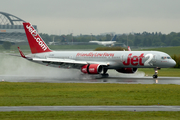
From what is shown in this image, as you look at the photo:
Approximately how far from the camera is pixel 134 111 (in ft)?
57.4

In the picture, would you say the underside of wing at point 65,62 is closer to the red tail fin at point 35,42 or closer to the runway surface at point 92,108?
the red tail fin at point 35,42

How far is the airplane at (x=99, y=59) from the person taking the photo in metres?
42.8

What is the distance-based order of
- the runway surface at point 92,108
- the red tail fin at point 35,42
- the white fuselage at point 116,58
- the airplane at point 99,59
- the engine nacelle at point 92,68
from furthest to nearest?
the red tail fin at point 35,42 < the engine nacelle at point 92,68 < the airplane at point 99,59 < the white fuselage at point 116,58 < the runway surface at point 92,108

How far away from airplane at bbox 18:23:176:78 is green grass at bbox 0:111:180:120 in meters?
26.2

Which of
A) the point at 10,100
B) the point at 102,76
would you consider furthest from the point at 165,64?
the point at 10,100

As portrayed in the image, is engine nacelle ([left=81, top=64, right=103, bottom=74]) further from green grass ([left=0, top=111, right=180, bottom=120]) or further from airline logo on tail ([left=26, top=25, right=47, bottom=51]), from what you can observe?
green grass ([left=0, top=111, right=180, bottom=120])

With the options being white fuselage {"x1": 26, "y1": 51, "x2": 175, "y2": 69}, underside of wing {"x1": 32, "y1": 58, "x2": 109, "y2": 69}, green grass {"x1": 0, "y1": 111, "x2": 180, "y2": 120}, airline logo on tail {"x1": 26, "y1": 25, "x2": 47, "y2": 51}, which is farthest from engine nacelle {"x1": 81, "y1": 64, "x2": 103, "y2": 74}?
green grass {"x1": 0, "y1": 111, "x2": 180, "y2": 120}

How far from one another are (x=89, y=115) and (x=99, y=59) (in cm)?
3062

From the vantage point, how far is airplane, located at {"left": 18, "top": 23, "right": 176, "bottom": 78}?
42812mm

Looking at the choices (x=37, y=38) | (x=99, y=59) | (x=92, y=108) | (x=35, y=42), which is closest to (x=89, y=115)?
(x=92, y=108)

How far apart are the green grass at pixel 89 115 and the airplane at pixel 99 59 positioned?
A: 26175 millimetres

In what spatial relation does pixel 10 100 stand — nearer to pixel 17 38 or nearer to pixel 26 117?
pixel 26 117

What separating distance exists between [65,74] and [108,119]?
1356 inches

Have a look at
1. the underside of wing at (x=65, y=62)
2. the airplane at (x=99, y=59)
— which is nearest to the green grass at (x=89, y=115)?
Answer: the airplane at (x=99, y=59)
